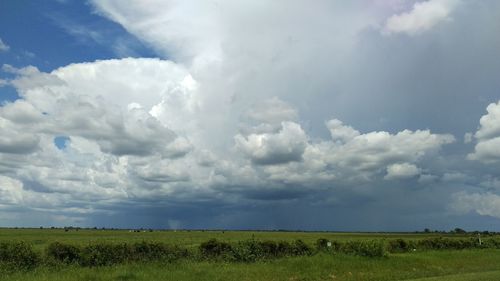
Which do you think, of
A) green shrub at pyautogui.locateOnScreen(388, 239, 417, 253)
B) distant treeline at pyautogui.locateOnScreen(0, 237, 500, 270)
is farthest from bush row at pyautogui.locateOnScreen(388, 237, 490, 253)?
distant treeline at pyautogui.locateOnScreen(0, 237, 500, 270)

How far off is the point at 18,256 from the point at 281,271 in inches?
658

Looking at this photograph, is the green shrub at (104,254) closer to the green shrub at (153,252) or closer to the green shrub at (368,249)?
the green shrub at (153,252)

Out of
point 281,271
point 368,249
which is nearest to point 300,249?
point 368,249

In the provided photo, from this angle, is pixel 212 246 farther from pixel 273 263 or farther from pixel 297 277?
pixel 297 277

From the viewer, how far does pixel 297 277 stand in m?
33.6

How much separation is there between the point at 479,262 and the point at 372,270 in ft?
66.0

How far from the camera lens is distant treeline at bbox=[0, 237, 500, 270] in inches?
1195

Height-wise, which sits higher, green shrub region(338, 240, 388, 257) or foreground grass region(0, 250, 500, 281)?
green shrub region(338, 240, 388, 257)

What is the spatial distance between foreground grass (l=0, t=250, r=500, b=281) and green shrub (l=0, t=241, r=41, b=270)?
963 millimetres

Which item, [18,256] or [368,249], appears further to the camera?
[368,249]

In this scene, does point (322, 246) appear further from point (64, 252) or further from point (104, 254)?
point (64, 252)

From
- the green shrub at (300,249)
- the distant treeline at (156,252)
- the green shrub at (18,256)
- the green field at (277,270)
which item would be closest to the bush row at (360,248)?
the distant treeline at (156,252)

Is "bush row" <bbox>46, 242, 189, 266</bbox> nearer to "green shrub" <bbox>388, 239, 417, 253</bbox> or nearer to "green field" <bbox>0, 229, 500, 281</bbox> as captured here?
"green field" <bbox>0, 229, 500, 281</bbox>

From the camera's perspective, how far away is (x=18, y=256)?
29984mm
